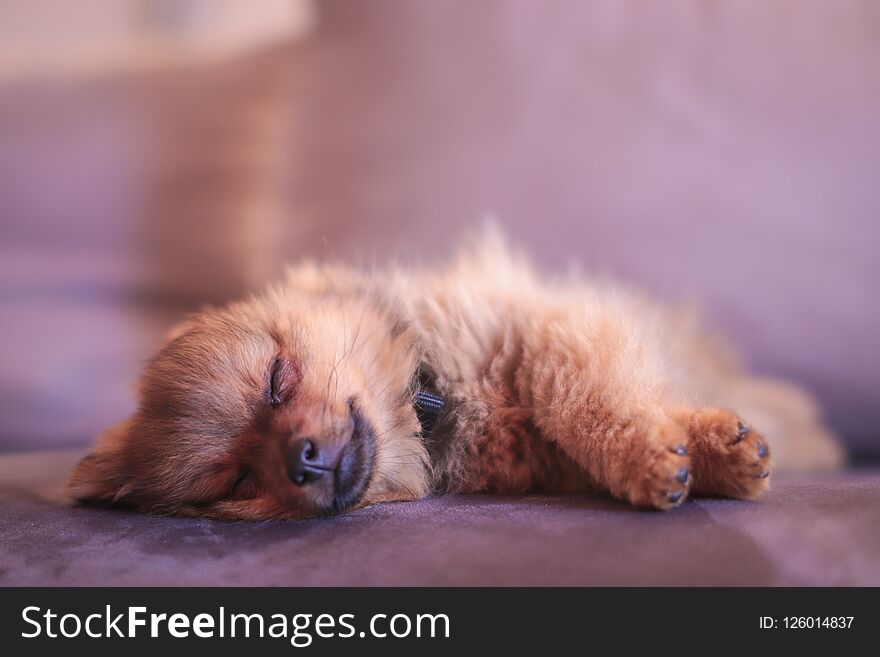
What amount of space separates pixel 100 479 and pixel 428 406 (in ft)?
2.39

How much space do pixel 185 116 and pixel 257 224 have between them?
0.52 m

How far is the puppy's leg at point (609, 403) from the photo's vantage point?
1229 millimetres

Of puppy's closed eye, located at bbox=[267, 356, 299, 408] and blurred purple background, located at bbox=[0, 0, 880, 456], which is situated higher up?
blurred purple background, located at bbox=[0, 0, 880, 456]

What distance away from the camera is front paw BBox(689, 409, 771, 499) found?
4.10ft

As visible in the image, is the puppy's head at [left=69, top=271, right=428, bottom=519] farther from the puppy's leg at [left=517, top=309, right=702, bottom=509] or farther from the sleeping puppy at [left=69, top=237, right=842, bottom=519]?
the puppy's leg at [left=517, top=309, right=702, bottom=509]

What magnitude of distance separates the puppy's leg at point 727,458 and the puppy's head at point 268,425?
0.59m

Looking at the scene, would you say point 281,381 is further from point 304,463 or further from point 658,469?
point 658,469

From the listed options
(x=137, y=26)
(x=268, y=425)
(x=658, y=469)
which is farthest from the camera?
(x=137, y=26)

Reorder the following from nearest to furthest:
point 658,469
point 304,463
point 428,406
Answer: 1. point 658,469
2. point 304,463
3. point 428,406

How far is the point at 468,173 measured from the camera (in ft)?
7.77

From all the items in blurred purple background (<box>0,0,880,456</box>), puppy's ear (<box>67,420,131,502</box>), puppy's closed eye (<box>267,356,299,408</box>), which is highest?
blurred purple background (<box>0,0,880,456</box>)

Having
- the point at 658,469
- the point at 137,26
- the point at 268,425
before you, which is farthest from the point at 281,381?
the point at 137,26

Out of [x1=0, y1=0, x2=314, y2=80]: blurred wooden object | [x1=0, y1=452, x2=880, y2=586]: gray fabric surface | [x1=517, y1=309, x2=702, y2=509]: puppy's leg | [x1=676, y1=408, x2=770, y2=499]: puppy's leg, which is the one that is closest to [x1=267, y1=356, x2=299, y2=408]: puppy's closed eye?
[x1=0, y1=452, x2=880, y2=586]: gray fabric surface

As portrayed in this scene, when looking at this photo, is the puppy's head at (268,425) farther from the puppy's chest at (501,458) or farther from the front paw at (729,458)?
the front paw at (729,458)
